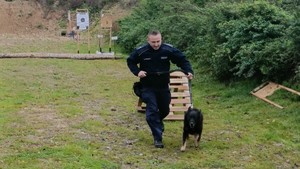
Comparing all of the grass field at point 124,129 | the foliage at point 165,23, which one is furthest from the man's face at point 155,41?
the foliage at point 165,23

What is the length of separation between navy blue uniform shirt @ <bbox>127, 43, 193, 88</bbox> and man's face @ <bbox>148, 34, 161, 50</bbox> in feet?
0.25

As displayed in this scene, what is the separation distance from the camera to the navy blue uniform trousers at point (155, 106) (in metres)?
7.62

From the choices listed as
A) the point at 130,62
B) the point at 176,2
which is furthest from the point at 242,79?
the point at 176,2

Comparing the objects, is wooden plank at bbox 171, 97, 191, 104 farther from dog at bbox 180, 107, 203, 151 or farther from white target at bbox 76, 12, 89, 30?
white target at bbox 76, 12, 89, 30

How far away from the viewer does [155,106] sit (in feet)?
25.1

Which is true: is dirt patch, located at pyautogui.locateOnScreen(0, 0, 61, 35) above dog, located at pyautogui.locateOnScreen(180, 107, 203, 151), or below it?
above

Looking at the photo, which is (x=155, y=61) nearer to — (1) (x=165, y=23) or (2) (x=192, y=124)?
(2) (x=192, y=124)

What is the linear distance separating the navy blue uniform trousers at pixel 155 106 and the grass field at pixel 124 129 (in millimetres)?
292

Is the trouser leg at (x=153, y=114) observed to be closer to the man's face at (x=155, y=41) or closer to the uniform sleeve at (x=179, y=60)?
the uniform sleeve at (x=179, y=60)

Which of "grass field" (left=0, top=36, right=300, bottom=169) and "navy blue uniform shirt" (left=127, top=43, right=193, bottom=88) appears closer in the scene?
"grass field" (left=0, top=36, right=300, bottom=169)

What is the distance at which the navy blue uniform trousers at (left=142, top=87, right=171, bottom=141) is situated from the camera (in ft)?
25.0

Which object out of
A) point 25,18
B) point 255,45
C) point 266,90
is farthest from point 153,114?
point 25,18

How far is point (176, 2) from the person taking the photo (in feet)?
69.8

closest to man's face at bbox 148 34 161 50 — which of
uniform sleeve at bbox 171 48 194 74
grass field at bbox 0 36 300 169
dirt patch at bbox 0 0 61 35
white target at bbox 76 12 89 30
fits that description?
uniform sleeve at bbox 171 48 194 74
